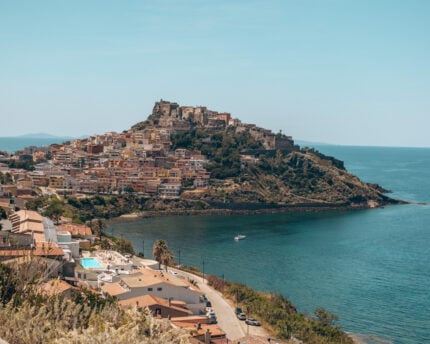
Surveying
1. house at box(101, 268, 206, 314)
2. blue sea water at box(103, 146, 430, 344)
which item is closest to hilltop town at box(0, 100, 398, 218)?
blue sea water at box(103, 146, 430, 344)

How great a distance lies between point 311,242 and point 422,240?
389 inches

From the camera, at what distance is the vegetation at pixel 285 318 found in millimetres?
23719

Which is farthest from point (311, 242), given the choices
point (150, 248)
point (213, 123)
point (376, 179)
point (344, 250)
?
point (376, 179)

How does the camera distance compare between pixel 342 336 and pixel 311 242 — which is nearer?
pixel 342 336

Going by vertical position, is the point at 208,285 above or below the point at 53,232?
below

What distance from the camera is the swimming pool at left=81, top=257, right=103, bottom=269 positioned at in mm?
27953

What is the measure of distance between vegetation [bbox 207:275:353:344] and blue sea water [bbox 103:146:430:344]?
193cm

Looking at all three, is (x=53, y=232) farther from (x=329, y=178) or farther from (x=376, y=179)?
(x=376, y=179)

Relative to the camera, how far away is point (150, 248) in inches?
1724

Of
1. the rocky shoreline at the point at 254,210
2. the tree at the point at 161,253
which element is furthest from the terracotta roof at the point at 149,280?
the rocky shoreline at the point at 254,210

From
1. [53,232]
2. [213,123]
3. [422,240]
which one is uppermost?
[213,123]

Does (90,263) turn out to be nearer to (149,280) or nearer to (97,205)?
(149,280)

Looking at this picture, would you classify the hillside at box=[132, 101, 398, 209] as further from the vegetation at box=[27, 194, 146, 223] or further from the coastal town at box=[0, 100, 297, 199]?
the vegetation at box=[27, 194, 146, 223]

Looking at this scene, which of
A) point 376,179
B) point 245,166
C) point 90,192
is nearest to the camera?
point 90,192
